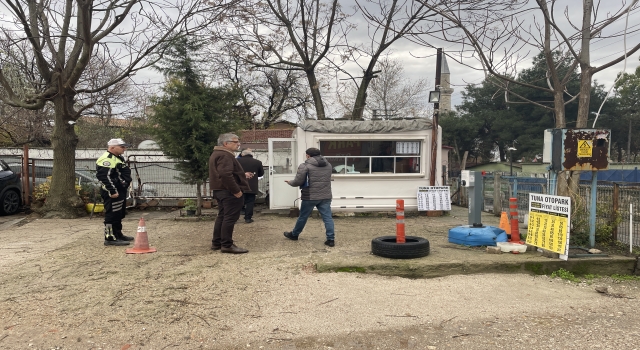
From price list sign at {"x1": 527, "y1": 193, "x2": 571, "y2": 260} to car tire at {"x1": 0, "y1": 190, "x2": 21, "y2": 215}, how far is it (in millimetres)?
12520

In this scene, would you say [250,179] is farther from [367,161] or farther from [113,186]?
[113,186]

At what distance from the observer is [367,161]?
11.5 m

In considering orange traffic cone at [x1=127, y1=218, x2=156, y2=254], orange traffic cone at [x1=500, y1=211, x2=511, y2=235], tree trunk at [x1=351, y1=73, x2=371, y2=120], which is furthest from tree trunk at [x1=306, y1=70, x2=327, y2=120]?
orange traffic cone at [x1=127, y1=218, x2=156, y2=254]

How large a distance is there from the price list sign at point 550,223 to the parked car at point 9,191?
12.5 m

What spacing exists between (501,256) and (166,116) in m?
7.57

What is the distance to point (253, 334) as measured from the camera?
3977 millimetres

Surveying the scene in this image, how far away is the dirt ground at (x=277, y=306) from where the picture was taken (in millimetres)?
3883

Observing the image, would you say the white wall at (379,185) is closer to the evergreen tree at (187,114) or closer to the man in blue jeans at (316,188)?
the evergreen tree at (187,114)

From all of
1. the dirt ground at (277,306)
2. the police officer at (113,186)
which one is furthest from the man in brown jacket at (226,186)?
the police officer at (113,186)

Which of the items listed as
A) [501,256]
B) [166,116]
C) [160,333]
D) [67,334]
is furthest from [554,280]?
[166,116]

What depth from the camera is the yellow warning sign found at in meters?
6.40

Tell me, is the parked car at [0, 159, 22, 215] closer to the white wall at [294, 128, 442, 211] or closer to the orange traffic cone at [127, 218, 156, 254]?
the orange traffic cone at [127, 218, 156, 254]

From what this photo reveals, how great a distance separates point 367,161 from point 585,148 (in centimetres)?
574

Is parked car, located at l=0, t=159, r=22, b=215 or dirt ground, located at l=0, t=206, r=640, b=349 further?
parked car, located at l=0, t=159, r=22, b=215
